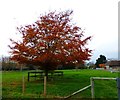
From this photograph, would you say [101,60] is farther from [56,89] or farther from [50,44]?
[56,89]

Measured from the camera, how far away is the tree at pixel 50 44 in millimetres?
21906

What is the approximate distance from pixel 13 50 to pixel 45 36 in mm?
2904

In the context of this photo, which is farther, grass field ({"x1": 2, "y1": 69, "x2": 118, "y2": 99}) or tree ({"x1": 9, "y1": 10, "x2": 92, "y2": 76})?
tree ({"x1": 9, "y1": 10, "x2": 92, "y2": 76})

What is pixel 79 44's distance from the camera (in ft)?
72.7

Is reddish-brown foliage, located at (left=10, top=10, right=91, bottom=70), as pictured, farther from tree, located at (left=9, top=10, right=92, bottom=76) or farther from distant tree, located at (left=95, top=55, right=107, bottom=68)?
distant tree, located at (left=95, top=55, right=107, bottom=68)

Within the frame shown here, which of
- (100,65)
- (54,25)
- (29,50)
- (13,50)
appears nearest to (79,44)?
(54,25)

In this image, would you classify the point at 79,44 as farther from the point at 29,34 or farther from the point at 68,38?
the point at 29,34

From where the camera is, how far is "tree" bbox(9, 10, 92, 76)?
21906 mm

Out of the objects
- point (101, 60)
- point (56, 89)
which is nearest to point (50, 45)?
point (56, 89)

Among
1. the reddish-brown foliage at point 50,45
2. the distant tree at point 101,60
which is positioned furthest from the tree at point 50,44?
the distant tree at point 101,60

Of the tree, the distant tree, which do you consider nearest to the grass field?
the tree

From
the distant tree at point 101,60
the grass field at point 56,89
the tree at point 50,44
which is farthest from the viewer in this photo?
the distant tree at point 101,60

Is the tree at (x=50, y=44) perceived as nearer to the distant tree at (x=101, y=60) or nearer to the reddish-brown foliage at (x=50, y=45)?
the reddish-brown foliage at (x=50, y=45)

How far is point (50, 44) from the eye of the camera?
22734 mm
